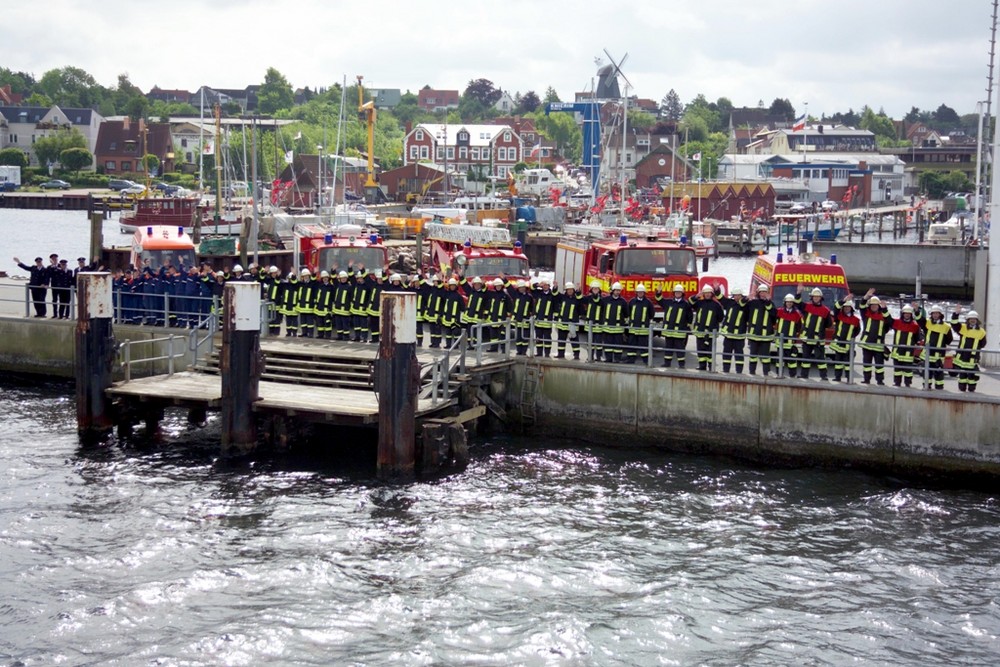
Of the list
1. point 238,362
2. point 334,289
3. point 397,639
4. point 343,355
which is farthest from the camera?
point 334,289

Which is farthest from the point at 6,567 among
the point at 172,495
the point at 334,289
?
the point at 334,289

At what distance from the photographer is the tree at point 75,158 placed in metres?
144

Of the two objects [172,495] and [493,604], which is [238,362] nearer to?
[172,495]

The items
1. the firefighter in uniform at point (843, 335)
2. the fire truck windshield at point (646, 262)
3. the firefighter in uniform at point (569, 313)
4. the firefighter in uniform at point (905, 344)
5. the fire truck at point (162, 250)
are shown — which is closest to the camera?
the firefighter in uniform at point (905, 344)

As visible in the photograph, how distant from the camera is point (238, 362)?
21969mm

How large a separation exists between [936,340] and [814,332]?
2120mm

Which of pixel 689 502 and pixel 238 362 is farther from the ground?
pixel 238 362

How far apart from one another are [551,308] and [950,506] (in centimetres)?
861

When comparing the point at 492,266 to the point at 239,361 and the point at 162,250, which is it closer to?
the point at 239,361

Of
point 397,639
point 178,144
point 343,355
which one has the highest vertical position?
point 178,144

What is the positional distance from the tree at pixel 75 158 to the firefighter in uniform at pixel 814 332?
134 m

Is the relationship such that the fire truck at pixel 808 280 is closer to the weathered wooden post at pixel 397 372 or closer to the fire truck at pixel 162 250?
the weathered wooden post at pixel 397 372

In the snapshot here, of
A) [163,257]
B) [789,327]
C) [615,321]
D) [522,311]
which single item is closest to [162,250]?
[163,257]

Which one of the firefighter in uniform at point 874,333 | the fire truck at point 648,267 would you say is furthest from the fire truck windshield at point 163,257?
the firefighter in uniform at point 874,333
